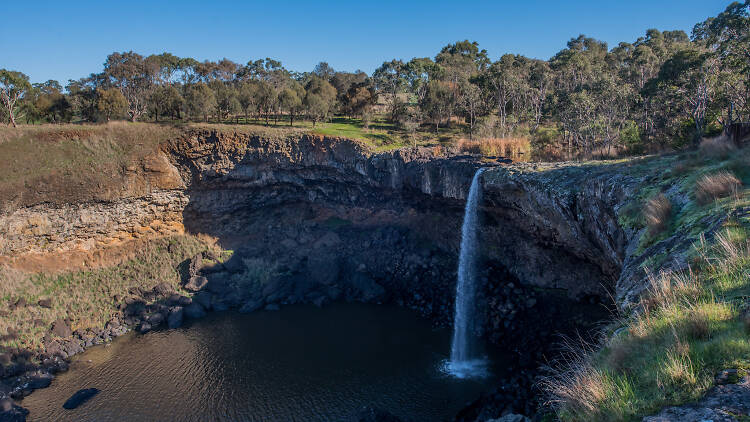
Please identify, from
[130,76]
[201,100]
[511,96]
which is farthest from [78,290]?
[511,96]

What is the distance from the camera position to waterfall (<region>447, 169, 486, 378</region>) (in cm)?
2169

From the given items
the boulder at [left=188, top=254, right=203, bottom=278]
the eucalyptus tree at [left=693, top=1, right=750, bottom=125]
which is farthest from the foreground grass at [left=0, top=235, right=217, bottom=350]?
the eucalyptus tree at [left=693, top=1, right=750, bottom=125]

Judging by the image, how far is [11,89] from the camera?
124 feet

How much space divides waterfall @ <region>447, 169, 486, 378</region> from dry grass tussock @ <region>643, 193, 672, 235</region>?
538 inches

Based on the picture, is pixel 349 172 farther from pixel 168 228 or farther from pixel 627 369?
pixel 627 369

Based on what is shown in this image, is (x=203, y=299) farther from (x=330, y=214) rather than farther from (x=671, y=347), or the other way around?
(x=671, y=347)

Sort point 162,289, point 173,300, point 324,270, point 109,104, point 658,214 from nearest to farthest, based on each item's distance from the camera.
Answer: point 658,214 → point 173,300 → point 162,289 → point 324,270 → point 109,104

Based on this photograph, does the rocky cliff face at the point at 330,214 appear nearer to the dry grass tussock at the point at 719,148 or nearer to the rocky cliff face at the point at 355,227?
the rocky cliff face at the point at 355,227

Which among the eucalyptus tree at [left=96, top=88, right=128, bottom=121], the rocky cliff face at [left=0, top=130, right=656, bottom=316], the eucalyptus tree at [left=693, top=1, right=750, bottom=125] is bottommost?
the rocky cliff face at [left=0, top=130, right=656, bottom=316]

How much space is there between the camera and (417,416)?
1792 cm

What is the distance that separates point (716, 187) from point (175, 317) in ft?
99.2

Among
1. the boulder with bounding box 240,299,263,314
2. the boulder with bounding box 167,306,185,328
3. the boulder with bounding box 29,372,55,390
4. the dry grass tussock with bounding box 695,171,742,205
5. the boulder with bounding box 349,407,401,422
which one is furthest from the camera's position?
the boulder with bounding box 240,299,263,314

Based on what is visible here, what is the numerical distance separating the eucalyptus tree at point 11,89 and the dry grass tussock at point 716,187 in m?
49.7

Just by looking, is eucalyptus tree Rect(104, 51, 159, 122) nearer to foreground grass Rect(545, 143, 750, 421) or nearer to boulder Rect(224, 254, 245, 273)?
boulder Rect(224, 254, 245, 273)
